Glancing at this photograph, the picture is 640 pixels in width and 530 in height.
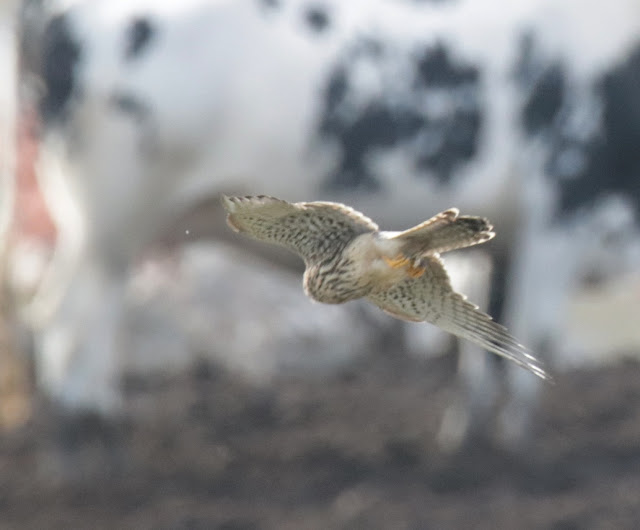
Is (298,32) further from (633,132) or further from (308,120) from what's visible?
(633,132)

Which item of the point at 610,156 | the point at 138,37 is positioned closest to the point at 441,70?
the point at 610,156

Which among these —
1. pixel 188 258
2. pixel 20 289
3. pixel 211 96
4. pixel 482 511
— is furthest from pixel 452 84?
pixel 188 258

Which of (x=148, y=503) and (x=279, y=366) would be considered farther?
(x=279, y=366)

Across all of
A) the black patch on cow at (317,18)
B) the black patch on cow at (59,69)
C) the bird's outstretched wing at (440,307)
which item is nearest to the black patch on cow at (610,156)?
the black patch on cow at (317,18)

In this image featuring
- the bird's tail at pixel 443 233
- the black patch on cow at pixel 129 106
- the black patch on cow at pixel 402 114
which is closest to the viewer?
the bird's tail at pixel 443 233

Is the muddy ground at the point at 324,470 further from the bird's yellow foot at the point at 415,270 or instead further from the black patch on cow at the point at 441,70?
the bird's yellow foot at the point at 415,270

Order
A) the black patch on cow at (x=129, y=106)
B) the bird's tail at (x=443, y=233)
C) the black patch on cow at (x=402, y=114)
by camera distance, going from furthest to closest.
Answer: the black patch on cow at (x=402, y=114) < the black patch on cow at (x=129, y=106) < the bird's tail at (x=443, y=233)

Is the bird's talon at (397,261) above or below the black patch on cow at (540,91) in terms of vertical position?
below
